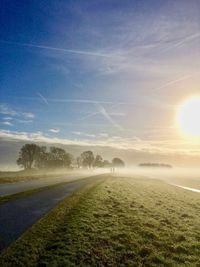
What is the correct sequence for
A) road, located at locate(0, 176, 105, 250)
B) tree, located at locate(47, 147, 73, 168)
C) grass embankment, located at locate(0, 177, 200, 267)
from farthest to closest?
tree, located at locate(47, 147, 73, 168), road, located at locate(0, 176, 105, 250), grass embankment, located at locate(0, 177, 200, 267)

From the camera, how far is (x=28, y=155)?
131500 millimetres

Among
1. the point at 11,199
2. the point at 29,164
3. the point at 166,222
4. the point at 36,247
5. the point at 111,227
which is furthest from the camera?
the point at 29,164

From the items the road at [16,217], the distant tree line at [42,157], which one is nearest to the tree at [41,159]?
the distant tree line at [42,157]

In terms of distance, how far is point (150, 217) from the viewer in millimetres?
20531

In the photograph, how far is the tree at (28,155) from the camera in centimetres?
13038

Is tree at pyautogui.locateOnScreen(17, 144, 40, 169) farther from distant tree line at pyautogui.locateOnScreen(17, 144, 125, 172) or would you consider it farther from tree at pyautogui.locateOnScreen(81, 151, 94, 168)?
tree at pyautogui.locateOnScreen(81, 151, 94, 168)

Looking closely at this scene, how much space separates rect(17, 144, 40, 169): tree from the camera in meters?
130

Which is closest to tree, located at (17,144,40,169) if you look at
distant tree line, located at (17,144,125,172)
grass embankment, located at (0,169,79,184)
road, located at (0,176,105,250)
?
distant tree line, located at (17,144,125,172)

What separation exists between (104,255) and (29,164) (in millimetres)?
125843

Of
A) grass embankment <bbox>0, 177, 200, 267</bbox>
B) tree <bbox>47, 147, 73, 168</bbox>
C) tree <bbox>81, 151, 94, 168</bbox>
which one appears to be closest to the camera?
grass embankment <bbox>0, 177, 200, 267</bbox>

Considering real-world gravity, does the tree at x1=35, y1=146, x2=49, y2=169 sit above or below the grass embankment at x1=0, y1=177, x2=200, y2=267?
above

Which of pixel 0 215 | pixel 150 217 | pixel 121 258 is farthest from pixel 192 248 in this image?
pixel 0 215

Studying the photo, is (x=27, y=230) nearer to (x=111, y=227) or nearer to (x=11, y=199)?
(x=111, y=227)

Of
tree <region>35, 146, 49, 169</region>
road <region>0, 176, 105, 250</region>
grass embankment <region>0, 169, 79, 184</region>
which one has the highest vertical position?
tree <region>35, 146, 49, 169</region>
